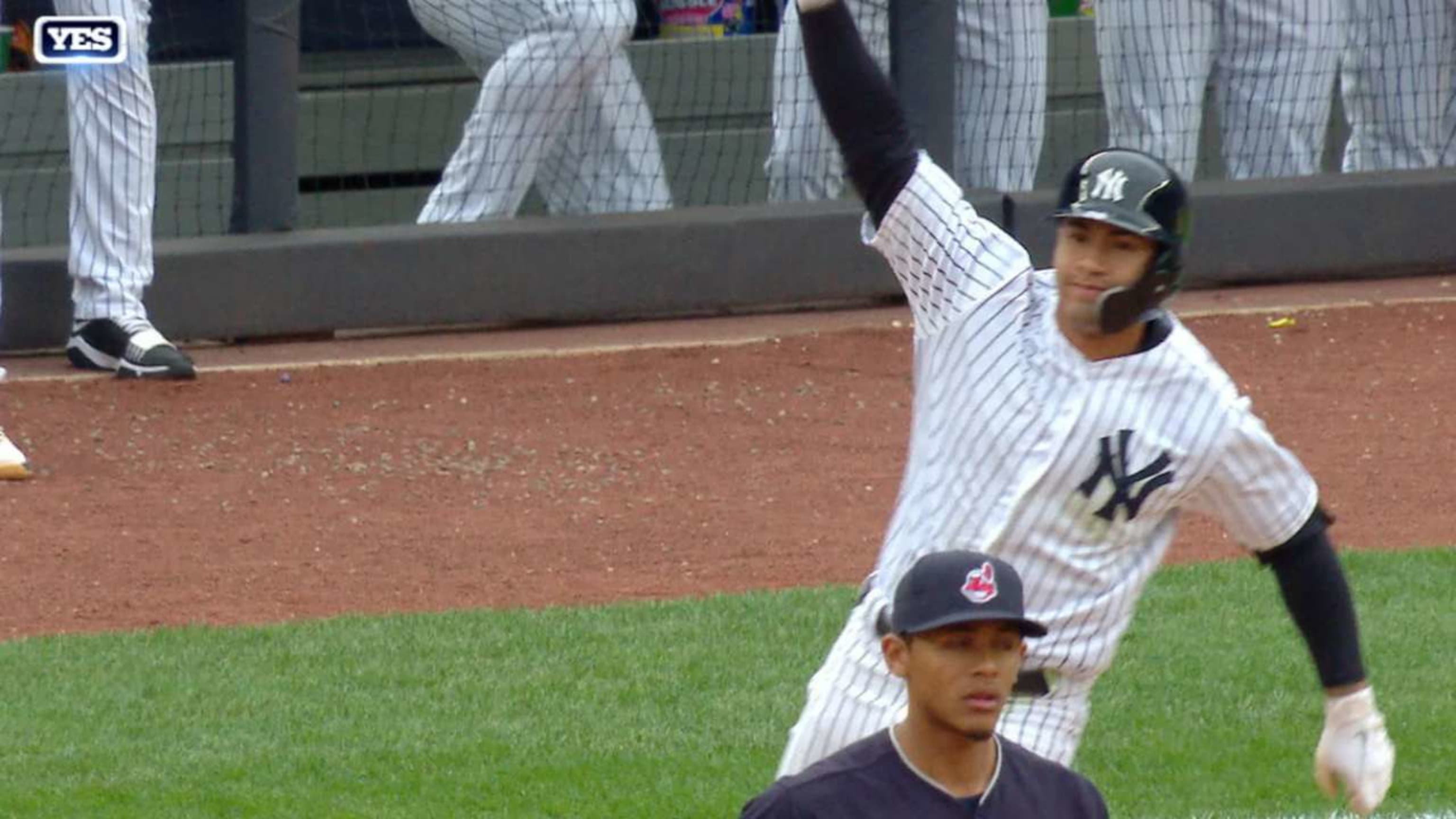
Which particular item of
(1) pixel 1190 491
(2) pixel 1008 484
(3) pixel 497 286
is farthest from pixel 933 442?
(3) pixel 497 286

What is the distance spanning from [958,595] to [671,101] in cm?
778

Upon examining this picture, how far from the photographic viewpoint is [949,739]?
2.78m

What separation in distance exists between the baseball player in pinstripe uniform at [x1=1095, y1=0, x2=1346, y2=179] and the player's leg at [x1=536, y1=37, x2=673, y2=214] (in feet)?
5.48

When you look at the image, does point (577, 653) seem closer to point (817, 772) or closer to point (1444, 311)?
point (817, 772)

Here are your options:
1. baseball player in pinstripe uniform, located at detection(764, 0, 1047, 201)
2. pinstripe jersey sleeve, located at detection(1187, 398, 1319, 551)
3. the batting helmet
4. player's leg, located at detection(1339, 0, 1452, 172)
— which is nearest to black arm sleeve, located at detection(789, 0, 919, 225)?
the batting helmet

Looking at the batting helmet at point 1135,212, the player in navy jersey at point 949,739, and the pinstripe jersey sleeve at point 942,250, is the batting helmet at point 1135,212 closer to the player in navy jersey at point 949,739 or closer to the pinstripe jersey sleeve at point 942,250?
the pinstripe jersey sleeve at point 942,250

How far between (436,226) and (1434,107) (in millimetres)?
3900

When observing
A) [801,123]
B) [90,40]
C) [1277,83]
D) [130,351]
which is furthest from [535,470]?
[1277,83]

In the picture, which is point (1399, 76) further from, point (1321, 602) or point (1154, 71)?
point (1321, 602)

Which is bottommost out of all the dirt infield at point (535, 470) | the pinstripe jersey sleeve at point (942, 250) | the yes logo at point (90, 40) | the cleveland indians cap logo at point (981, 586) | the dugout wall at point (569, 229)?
the dirt infield at point (535, 470)

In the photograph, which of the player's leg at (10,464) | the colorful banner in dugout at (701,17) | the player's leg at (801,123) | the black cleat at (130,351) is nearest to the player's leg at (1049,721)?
the player's leg at (10,464)

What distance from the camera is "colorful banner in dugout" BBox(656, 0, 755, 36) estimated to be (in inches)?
402

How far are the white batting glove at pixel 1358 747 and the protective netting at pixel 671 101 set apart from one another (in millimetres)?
5673

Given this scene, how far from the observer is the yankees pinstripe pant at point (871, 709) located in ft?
10.5
